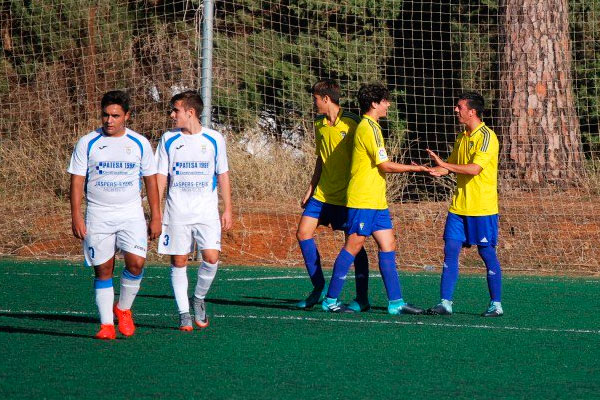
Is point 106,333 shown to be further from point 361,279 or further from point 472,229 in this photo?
point 472,229

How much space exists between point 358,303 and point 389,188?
7.77 meters

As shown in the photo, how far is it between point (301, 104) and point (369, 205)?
31.7ft

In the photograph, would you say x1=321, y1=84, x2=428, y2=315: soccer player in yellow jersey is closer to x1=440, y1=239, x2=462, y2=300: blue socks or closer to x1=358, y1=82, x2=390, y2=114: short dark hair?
x1=358, y1=82, x2=390, y2=114: short dark hair

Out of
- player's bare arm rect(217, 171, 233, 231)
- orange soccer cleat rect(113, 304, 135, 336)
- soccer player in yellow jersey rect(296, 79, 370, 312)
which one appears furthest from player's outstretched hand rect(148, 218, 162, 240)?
soccer player in yellow jersey rect(296, 79, 370, 312)

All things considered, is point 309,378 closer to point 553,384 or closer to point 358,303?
point 553,384

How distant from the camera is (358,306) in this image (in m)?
9.68

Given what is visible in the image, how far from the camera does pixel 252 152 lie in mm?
17828

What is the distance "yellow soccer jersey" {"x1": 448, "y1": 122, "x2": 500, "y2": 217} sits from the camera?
30.9 ft

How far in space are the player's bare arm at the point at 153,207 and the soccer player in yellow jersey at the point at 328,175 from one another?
7.51 feet

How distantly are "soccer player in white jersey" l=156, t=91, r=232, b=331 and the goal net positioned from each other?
654 cm

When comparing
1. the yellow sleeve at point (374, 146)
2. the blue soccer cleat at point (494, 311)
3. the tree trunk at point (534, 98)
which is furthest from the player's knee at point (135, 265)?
the tree trunk at point (534, 98)

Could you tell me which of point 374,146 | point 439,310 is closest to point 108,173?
point 374,146

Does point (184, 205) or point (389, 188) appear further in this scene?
point (389, 188)

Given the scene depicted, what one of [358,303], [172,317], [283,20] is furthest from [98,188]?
[283,20]
